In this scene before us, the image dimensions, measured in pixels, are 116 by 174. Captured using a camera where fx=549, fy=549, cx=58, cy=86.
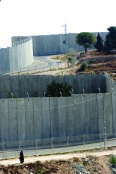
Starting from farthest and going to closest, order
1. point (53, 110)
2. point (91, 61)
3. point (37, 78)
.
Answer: point (91, 61)
point (37, 78)
point (53, 110)

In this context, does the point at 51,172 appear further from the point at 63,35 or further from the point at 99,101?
the point at 63,35

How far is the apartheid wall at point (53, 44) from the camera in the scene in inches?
5143

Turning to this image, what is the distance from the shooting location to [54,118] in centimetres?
3878

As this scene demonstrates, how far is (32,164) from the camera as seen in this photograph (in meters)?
30.8

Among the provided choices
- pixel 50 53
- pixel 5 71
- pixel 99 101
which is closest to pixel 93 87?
pixel 99 101

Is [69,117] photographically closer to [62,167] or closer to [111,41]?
[62,167]

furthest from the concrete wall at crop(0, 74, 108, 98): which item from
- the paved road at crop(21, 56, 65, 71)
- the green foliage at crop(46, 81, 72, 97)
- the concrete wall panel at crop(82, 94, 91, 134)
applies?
the paved road at crop(21, 56, 65, 71)

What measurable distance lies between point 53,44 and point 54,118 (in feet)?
309

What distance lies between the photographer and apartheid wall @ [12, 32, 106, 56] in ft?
429

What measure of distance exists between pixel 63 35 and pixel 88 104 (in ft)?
307

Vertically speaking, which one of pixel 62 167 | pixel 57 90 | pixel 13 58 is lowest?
pixel 62 167

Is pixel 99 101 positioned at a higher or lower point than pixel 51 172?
higher

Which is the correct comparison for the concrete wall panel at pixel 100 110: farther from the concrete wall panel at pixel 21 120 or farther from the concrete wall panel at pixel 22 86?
the concrete wall panel at pixel 22 86

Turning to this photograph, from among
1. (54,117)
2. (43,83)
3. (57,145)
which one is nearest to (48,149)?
(57,145)
